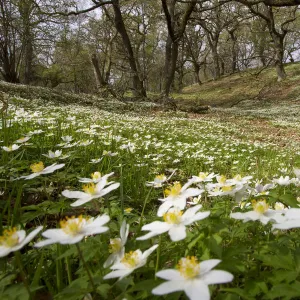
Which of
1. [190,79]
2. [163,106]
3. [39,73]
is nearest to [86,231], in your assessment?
[163,106]

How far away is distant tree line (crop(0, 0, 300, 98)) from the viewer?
1575 cm

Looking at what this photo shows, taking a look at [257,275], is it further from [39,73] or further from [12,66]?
[39,73]

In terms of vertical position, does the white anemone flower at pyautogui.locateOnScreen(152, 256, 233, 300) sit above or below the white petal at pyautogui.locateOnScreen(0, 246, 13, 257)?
below

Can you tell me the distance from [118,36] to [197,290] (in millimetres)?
24041

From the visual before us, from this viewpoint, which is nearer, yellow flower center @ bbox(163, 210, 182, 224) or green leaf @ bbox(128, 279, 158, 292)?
green leaf @ bbox(128, 279, 158, 292)

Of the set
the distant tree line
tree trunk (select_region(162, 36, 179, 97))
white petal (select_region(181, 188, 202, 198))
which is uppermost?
the distant tree line

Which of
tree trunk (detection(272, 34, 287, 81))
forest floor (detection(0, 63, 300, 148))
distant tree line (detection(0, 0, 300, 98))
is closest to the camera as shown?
forest floor (detection(0, 63, 300, 148))

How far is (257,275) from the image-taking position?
0.95m

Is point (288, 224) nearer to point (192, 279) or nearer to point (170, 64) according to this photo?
point (192, 279)

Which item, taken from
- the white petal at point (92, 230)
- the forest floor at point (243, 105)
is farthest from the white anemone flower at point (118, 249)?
the forest floor at point (243, 105)

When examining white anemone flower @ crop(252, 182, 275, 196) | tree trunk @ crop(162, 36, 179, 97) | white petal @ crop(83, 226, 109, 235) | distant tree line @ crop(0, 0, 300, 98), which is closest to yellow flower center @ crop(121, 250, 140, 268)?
white petal @ crop(83, 226, 109, 235)

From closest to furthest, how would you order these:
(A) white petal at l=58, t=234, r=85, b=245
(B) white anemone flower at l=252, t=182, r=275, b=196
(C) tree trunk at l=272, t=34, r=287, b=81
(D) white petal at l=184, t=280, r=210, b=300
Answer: (D) white petal at l=184, t=280, r=210, b=300, (A) white petal at l=58, t=234, r=85, b=245, (B) white anemone flower at l=252, t=182, r=275, b=196, (C) tree trunk at l=272, t=34, r=287, b=81

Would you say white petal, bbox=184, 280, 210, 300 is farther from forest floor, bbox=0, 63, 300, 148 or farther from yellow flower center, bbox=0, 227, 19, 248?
forest floor, bbox=0, 63, 300, 148

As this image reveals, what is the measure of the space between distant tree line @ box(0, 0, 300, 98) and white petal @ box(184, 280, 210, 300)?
1185 centimetres
